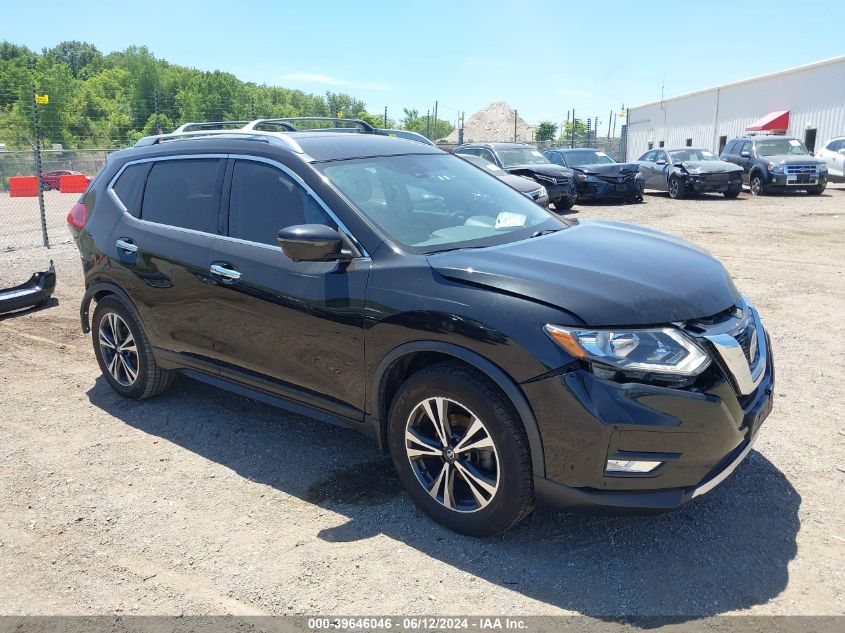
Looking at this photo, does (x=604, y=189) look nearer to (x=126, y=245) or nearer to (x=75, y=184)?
(x=126, y=245)

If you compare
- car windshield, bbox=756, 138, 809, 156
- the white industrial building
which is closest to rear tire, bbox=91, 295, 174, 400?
car windshield, bbox=756, 138, 809, 156

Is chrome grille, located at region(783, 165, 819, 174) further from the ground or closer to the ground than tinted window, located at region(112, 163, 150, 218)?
further from the ground

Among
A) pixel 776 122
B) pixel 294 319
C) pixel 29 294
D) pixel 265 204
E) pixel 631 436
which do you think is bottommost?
pixel 29 294

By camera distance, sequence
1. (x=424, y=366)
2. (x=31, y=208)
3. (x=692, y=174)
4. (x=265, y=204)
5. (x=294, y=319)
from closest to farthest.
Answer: (x=424, y=366) → (x=294, y=319) → (x=265, y=204) → (x=692, y=174) → (x=31, y=208)

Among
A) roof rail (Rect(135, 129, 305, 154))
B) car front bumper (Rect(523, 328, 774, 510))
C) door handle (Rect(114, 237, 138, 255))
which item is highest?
roof rail (Rect(135, 129, 305, 154))

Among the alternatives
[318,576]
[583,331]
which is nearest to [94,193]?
[318,576]

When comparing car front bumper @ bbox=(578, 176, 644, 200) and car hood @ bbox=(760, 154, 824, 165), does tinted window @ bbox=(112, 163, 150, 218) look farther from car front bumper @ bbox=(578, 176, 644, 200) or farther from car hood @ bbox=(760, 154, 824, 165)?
car hood @ bbox=(760, 154, 824, 165)

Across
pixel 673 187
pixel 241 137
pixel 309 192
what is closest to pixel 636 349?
pixel 309 192

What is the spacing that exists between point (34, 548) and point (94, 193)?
2801mm

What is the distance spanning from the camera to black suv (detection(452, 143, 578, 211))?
51.4 feet

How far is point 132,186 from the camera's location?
5035 millimetres

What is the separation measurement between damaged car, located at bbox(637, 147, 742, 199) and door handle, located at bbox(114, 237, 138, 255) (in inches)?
666

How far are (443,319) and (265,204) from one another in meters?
1.50

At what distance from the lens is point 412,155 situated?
14.7ft
